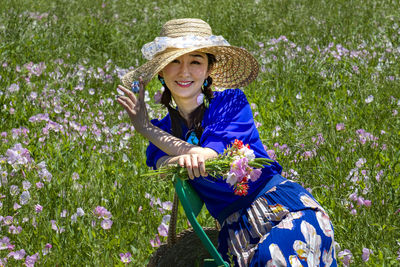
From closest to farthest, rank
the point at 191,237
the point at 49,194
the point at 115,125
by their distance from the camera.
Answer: the point at 191,237 → the point at 49,194 → the point at 115,125

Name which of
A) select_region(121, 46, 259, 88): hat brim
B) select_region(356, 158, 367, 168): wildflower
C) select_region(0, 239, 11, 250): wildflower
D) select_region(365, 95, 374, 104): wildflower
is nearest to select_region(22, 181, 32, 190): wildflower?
select_region(0, 239, 11, 250): wildflower

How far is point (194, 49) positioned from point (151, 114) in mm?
2113

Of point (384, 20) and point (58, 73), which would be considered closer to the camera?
point (58, 73)

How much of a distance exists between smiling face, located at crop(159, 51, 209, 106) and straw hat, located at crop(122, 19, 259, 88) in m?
0.07

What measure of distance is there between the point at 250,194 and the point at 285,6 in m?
5.47

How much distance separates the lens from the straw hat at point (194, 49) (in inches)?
112

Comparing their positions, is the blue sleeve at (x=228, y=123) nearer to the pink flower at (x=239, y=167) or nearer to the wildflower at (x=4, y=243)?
the pink flower at (x=239, y=167)

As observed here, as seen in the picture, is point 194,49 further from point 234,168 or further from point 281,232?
point 281,232

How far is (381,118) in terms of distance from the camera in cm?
471

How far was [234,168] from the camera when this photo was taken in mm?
2301

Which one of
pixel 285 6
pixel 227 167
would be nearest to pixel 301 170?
pixel 227 167

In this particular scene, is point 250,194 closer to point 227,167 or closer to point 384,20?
point 227,167

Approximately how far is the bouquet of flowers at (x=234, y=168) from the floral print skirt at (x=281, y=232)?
0.34 metres

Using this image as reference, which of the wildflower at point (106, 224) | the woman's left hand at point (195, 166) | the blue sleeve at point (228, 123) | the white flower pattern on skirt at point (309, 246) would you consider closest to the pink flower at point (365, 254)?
the white flower pattern on skirt at point (309, 246)
